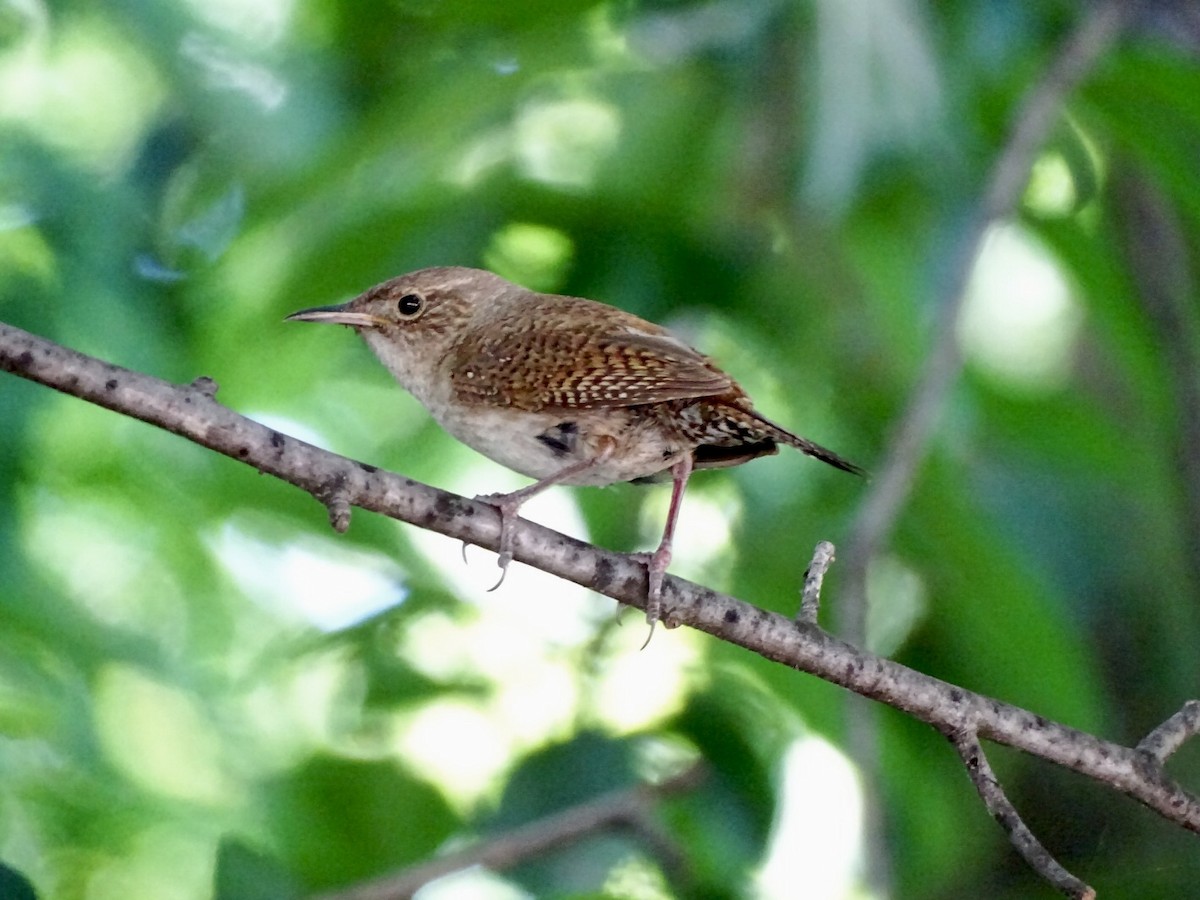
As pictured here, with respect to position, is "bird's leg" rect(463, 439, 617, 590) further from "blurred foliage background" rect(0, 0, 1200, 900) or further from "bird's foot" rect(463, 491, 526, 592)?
"blurred foliage background" rect(0, 0, 1200, 900)

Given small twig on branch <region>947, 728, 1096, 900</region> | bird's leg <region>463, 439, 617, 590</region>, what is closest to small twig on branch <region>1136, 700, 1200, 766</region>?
small twig on branch <region>947, 728, 1096, 900</region>

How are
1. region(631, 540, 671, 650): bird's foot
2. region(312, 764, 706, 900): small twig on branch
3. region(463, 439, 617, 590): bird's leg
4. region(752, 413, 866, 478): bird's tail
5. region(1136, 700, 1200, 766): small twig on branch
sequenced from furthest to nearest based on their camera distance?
region(312, 764, 706, 900): small twig on branch
region(752, 413, 866, 478): bird's tail
region(1136, 700, 1200, 766): small twig on branch
region(631, 540, 671, 650): bird's foot
region(463, 439, 617, 590): bird's leg

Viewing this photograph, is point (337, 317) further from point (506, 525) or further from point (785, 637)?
point (785, 637)

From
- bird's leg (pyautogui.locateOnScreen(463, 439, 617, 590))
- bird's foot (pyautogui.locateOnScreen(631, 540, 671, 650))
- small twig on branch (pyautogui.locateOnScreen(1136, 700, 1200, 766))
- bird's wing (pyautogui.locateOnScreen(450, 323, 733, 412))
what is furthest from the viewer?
bird's wing (pyautogui.locateOnScreen(450, 323, 733, 412))

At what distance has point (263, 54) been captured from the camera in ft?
15.2

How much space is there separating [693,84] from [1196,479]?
1.90 metres

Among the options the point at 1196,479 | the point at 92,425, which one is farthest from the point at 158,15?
the point at 1196,479

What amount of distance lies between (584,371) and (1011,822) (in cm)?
132

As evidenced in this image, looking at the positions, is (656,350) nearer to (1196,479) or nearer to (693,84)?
(693,84)

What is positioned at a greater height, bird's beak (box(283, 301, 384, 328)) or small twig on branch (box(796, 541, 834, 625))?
bird's beak (box(283, 301, 384, 328))

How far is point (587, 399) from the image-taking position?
10.7 ft

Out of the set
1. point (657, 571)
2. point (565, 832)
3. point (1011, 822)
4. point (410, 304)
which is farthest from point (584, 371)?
point (1011, 822)

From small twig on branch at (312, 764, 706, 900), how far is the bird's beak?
1.30 metres

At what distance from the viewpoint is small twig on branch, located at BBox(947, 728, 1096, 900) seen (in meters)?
2.44
